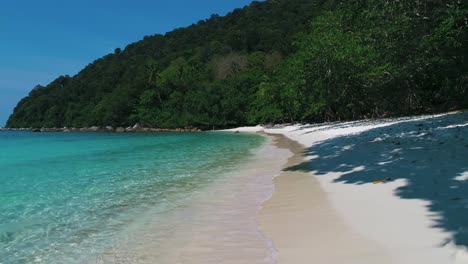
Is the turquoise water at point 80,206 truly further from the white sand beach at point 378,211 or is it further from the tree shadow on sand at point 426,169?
the tree shadow on sand at point 426,169

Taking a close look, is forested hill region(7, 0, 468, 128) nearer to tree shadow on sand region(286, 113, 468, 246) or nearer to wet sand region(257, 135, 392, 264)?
tree shadow on sand region(286, 113, 468, 246)

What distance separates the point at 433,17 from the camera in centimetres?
1149

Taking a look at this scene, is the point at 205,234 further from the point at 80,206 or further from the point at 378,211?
the point at 80,206

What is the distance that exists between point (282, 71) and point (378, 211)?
5365 cm

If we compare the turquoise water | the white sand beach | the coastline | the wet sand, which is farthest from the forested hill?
the turquoise water

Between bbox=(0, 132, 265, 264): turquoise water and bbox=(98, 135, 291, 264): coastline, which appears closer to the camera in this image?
bbox=(98, 135, 291, 264): coastline

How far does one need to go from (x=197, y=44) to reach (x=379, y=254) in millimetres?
130894

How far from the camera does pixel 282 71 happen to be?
57.4m

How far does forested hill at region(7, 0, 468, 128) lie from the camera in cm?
1366

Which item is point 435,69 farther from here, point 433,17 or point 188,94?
point 188,94

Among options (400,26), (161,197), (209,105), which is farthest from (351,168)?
(209,105)

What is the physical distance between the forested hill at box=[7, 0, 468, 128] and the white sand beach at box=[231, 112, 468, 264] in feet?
15.3

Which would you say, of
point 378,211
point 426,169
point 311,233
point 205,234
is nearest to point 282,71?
point 426,169

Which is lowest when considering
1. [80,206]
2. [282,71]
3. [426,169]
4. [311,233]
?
[80,206]
